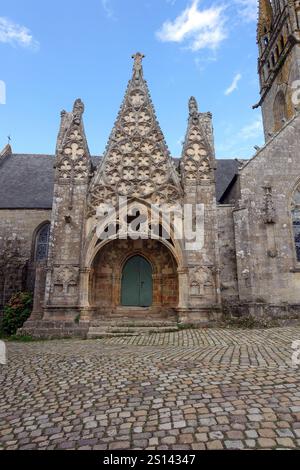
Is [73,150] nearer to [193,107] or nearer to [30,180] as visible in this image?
[193,107]

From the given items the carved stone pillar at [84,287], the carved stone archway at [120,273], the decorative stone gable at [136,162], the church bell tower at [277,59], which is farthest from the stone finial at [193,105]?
the carved stone pillar at [84,287]

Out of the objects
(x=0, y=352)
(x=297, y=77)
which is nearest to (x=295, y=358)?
(x=0, y=352)

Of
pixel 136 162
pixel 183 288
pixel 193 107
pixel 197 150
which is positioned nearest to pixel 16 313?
pixel 183 288

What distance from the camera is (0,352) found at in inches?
294

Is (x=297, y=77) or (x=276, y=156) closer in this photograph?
(x=276, y=156)

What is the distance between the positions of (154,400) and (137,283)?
28.4 feet

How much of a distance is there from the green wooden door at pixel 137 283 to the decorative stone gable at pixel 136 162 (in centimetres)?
271

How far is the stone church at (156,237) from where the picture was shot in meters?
10.9

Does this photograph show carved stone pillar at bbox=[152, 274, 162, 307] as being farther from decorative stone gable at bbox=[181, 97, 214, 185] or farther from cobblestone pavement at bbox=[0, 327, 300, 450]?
cobblestone pavement at bbox=[0, 327, 300, 450]

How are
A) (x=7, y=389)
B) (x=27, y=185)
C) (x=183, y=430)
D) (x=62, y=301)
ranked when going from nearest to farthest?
(x=183, y=430), (x=7, y=389), (x=62, y=301), (x=27, y=185)

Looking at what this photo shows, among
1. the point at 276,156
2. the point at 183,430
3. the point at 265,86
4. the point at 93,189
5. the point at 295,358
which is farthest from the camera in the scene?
the point at 265,86

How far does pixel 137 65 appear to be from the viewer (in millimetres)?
14180
